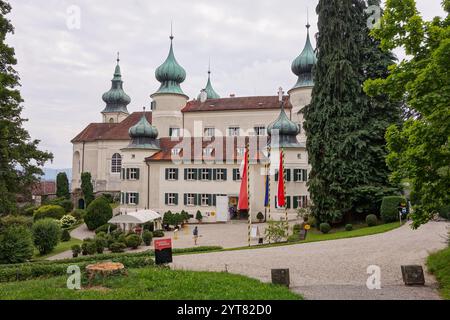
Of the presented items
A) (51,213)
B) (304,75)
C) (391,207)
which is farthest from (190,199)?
(391,207)

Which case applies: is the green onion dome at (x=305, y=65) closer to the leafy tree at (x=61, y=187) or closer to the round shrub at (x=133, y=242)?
the round shrub at (x=133, y=242)

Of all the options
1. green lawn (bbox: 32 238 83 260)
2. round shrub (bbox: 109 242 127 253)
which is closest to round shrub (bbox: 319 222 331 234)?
round shrub (bbox: 109 242 127 253)

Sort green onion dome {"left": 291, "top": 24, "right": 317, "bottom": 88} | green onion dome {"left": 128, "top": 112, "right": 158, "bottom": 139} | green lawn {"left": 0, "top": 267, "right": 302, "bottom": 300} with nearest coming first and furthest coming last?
1. green lawn {"left": 0, "top": 267, "right": 302, "bottom": 300}
2. green onion dome {"left": 128, "top": 112, "right": 158, "bottom": 139}
3. green onion dome {"left": 291, "top": 24, "right": 317, "bottom": 88}

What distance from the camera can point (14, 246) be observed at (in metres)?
20.7

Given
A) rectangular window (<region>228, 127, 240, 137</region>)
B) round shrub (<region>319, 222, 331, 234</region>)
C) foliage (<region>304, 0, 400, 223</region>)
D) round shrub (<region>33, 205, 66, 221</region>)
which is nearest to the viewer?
round shrub (<region>319, 222, 331, 234</region>)

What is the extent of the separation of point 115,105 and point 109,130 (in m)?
11.7

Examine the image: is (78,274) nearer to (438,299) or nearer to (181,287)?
(181,287)

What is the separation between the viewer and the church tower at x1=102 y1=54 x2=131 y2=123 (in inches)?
2633

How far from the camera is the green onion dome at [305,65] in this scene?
41812mm

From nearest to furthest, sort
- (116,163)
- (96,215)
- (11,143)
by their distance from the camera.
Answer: (11,143) < (96,215) < (116,163)

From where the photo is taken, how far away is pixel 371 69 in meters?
26.5

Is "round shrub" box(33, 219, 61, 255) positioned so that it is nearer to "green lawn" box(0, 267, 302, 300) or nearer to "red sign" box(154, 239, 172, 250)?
"red sign" box(154, 239, 172, 250)

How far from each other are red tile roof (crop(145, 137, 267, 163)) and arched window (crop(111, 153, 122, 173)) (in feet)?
50.2

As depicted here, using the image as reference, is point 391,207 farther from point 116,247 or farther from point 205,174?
point 205,174
